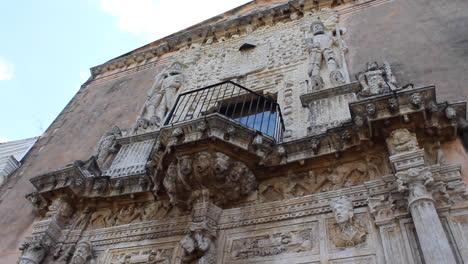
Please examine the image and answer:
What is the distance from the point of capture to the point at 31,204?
20.4 feet

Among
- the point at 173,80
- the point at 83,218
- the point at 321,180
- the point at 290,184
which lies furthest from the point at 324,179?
the point at 173,80

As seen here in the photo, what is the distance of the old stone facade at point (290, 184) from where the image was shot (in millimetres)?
3658

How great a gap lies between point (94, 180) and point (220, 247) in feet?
7.35

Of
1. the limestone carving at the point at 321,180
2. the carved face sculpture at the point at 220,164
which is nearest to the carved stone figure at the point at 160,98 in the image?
the carved face sculpture at the point at 220,164

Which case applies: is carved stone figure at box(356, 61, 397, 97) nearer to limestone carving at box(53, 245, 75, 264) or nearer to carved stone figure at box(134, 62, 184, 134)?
carved stone figure at box(134, 62, 184, 134)

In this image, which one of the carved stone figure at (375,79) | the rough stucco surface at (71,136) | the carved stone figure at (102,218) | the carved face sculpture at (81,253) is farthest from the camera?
the rough stucco surface at (71,136)

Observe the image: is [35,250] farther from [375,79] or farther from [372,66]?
[372,66]

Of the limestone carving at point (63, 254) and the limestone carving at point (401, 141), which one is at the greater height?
the limestone carving at point (401, 141)

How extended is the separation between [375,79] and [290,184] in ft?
6.12

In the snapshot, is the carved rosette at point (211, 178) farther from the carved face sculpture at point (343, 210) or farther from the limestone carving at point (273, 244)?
the carved face sculpture at point (343, 210)

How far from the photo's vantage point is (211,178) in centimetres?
451

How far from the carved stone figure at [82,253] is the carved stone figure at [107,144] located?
179 cm

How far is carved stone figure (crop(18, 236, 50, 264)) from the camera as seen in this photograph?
15.8 feet

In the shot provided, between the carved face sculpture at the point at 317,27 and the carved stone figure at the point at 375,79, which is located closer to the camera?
the carved stone figure at the point at 375,79
